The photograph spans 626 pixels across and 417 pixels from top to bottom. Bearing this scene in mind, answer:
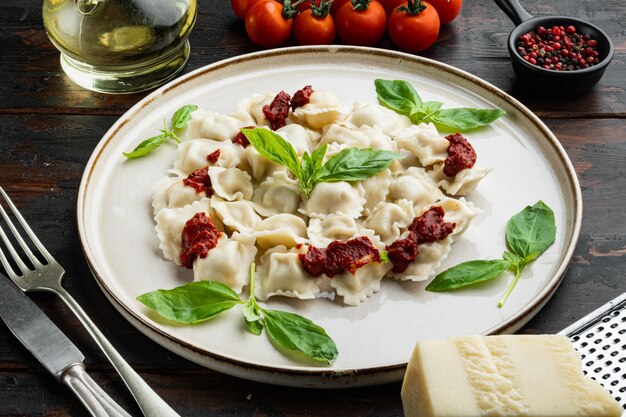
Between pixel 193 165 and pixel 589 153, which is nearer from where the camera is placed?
pixel 193 165

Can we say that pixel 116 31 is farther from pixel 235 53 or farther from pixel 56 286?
pixel 56 286

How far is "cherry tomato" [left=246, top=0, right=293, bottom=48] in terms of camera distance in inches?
163

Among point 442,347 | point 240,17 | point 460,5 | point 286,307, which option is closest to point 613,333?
point 442,347

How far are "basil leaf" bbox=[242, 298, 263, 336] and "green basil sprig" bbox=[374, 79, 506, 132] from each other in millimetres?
1242

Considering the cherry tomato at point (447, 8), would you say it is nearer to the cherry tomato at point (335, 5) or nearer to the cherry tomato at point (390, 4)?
the cherry tomato at point (390, 4)

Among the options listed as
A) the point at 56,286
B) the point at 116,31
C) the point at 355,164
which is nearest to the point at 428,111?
the point at 355,164

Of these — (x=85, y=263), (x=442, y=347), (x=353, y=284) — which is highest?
(x=442, y=347)

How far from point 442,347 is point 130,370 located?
1.02 metres

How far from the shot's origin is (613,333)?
2.65 metres

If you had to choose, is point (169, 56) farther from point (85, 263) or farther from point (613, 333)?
point (613, 333)

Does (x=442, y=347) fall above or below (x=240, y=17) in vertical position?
above

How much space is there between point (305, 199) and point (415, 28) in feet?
4.59

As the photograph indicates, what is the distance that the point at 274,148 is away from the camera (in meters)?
3.09

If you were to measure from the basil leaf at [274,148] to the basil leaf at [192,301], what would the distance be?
0.58 meters
